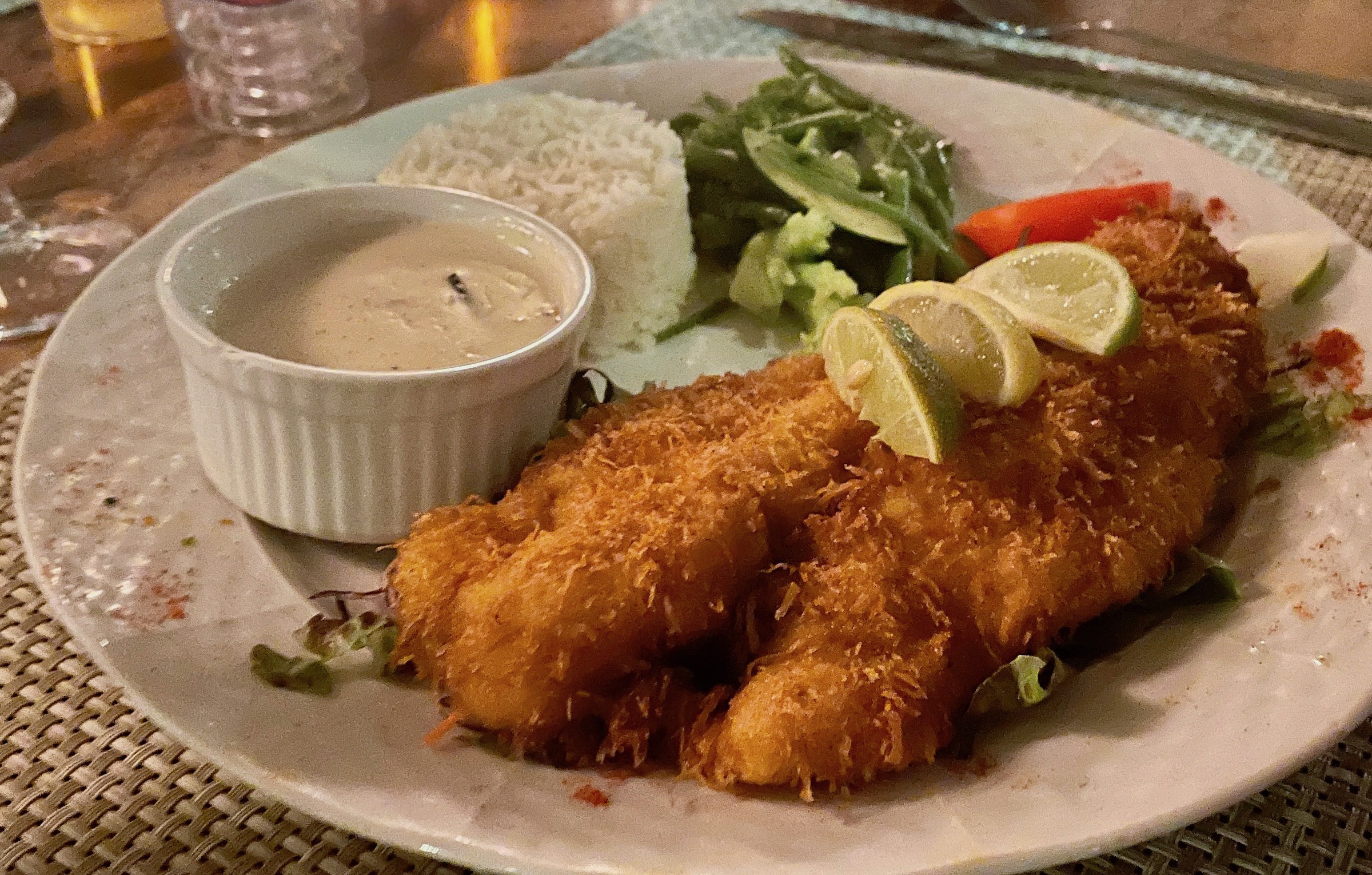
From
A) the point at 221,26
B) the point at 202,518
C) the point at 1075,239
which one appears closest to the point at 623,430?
the point at 202,518

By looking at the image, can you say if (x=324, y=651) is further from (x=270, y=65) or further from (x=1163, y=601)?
(x=270, y=65)

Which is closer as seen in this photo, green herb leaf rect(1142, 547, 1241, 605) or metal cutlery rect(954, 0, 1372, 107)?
green herb leaf rect(1142, 547, 1241, 605)

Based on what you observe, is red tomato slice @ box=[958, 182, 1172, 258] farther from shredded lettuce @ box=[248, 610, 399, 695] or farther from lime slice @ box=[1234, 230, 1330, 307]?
shredded lettuce @ box=[248, 610, 399, 695]

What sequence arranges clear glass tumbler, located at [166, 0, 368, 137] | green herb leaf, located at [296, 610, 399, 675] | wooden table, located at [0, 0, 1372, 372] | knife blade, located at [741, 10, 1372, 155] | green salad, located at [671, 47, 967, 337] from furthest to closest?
clear glass tumbler, located at [166, 0, 368, 137] → knife blade, located at [741, 10, 1372, 155] → wooden table, located at [0, 0, 1372, 372] → green salad, located at [671, 47, 967, 337] → green herb leaf, located at [296, 610, 399, 675]

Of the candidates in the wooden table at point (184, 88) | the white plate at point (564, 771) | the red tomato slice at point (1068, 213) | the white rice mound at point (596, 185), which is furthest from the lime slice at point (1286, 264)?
the wooden table at point (184, 88)

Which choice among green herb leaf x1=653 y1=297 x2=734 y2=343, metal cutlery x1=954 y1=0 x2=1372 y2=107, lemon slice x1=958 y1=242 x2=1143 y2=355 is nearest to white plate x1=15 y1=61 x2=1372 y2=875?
lemon slice x1=958 y1=242 x2=1143 y2=355

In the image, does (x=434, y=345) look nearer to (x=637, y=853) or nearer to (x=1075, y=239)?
(x=637, y=853)

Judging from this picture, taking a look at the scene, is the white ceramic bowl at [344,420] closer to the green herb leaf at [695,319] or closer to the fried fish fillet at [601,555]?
the fried fish fillet at [601,555]
